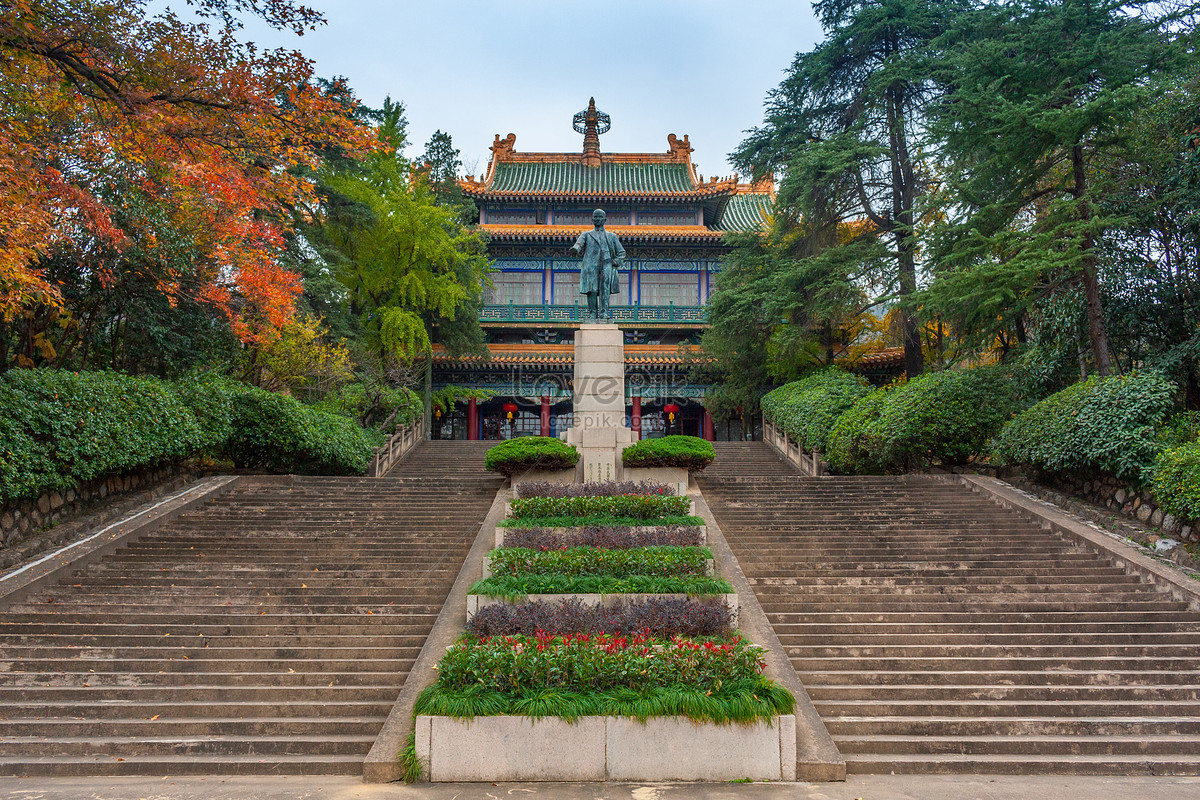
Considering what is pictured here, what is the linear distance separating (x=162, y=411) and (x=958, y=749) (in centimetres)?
1116

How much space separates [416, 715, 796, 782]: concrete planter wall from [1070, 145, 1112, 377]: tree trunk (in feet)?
33.2

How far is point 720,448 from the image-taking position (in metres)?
21.4

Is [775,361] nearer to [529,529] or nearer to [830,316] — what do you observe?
[830,316]

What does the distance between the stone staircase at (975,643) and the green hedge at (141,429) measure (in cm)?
823

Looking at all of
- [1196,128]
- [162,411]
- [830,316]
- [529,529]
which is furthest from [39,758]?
[830,316]

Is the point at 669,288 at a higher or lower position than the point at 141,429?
higher

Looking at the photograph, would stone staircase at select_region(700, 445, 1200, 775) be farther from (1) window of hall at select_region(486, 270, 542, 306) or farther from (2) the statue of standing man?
(1) window of hall at select_region(486, 270, 542, 306)

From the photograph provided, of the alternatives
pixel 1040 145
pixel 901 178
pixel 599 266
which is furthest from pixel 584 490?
pixel 901 178

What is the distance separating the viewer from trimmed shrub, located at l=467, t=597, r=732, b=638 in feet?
21.4

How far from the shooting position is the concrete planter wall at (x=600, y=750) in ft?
17.3

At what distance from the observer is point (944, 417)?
1362 centimetres

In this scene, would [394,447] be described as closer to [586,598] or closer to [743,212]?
[586,598]

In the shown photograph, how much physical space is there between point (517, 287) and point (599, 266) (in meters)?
15.6

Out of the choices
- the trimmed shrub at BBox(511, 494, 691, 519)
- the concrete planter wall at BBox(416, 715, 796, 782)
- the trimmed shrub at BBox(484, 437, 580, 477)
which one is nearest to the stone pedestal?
the trimmed shrub at BBox(484, 437, 580, 477)
